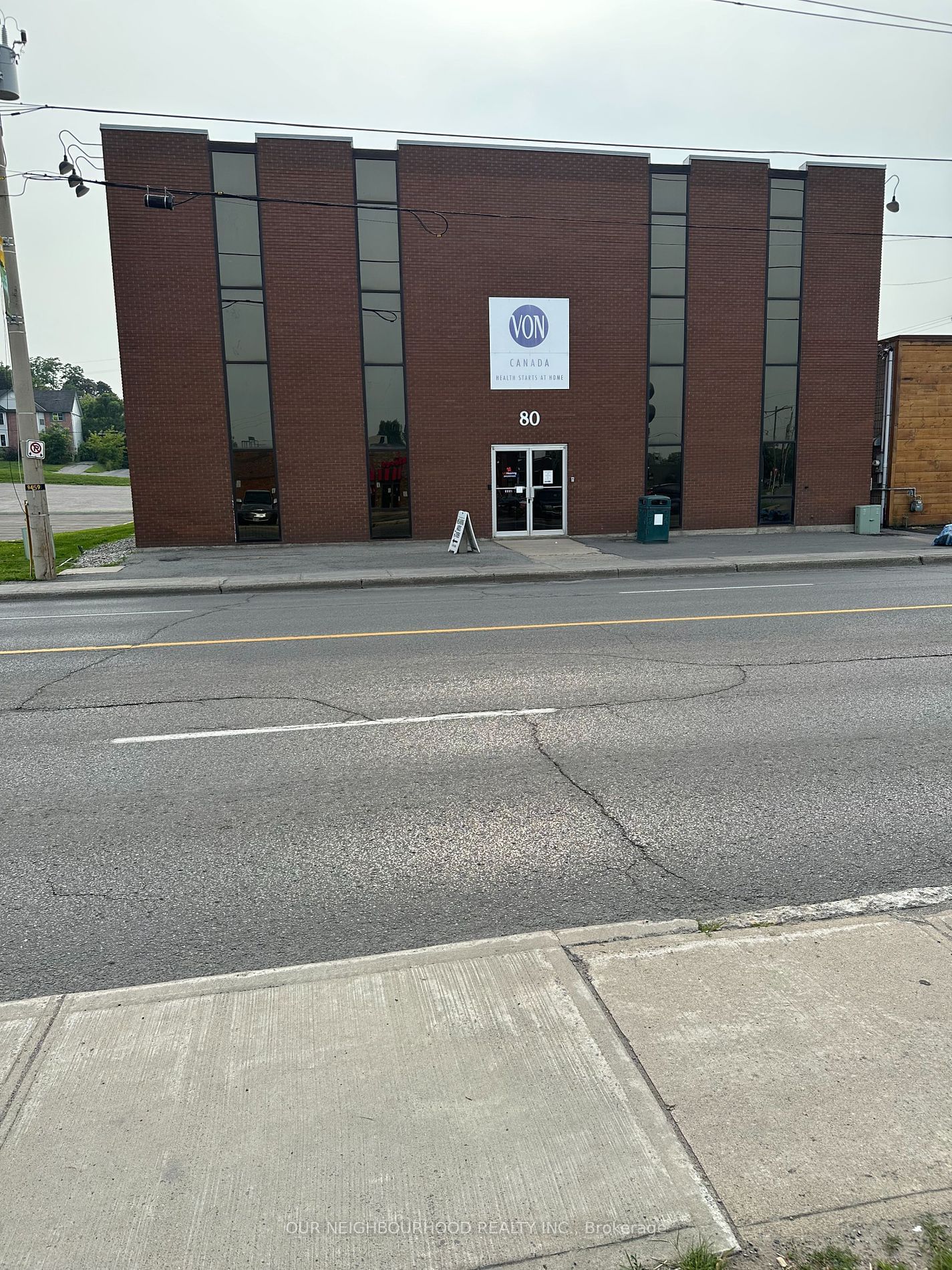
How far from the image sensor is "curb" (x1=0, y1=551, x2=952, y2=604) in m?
15.2

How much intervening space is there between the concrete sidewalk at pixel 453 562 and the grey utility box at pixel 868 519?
0.92 metres

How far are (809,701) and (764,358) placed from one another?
18738mm

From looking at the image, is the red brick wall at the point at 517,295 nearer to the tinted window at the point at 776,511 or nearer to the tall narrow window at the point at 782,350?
the tall narrow window at the point at 782,350

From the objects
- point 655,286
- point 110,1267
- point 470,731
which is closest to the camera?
point 110,1267

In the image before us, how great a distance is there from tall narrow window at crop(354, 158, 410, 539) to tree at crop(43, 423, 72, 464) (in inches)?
3010

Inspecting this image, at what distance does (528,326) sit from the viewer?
2200cm

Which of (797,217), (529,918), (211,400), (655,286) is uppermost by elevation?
(797,217)

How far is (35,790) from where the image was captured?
211 inches

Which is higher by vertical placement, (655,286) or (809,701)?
(655,286)

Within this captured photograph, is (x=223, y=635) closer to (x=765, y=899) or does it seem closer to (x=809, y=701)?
(x=809, y=701)

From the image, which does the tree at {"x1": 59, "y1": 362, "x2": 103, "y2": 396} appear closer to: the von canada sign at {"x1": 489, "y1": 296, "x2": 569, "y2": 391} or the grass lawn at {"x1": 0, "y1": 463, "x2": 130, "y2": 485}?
the grass lawn at {"x1": 0, "y1": 463, "x2": 130, "y2": 485}

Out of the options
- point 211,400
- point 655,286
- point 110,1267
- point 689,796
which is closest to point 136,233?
point 211,400

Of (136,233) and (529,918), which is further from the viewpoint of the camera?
(136,233)

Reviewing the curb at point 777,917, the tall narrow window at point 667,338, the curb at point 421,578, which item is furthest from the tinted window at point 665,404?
the curb at point 777,917
